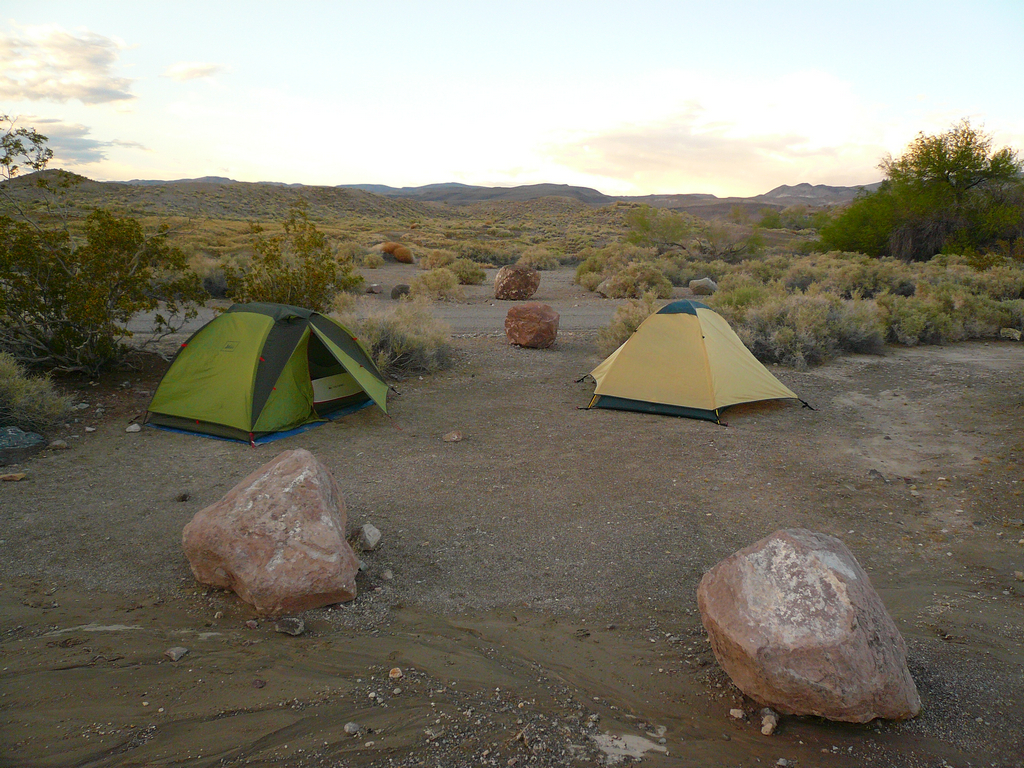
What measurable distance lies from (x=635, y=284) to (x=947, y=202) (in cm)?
1401

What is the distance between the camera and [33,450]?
6.23m

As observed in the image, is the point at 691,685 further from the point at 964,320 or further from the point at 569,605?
the point at 964,320

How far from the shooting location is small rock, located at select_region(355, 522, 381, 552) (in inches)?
180

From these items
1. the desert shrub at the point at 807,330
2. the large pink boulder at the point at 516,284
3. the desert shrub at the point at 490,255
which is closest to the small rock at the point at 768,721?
the desert shrub at the point at 807,330

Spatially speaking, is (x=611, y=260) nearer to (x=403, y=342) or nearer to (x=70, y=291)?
(x=403, y=342)

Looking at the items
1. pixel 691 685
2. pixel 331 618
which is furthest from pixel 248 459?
pixel 691 685

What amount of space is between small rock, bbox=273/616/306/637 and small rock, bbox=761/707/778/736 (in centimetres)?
242

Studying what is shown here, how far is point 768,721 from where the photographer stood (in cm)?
287

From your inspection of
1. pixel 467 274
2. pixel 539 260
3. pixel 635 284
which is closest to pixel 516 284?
pixel 635 284

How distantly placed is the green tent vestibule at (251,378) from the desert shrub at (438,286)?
379 inches

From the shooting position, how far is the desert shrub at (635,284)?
1820 cm

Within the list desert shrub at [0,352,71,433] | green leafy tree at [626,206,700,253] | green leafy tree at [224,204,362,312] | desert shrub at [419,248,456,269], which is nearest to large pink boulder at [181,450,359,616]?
desert shrub at [0,352,71,433]

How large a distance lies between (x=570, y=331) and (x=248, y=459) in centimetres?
806

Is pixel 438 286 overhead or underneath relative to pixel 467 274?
underneath
